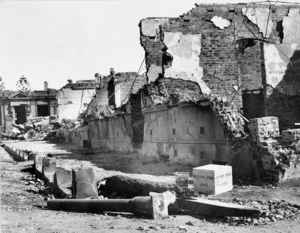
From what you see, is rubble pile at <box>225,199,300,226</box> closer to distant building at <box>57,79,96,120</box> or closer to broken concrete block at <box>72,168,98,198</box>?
broken concrete block at <box>72,168,98,198</box>

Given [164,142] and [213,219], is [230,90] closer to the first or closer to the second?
[164,142]

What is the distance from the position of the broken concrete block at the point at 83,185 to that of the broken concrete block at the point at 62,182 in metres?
0.61

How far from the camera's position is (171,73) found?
13.0 metres

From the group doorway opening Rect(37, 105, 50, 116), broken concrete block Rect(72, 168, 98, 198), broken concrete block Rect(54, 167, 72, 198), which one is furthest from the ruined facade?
doorway opening Rect(37, 105, 50, 116)

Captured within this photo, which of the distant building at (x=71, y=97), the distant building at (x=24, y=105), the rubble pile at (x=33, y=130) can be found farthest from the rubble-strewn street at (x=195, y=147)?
the distant building at (x=24, y=105)

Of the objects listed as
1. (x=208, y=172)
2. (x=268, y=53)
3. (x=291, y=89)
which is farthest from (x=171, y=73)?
(x=208, y=172)

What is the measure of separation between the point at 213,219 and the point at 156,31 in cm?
973

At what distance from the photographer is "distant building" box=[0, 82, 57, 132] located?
163ft

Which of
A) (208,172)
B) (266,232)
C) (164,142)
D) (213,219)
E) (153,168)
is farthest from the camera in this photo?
(164,142)

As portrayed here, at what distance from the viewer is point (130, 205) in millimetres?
5473

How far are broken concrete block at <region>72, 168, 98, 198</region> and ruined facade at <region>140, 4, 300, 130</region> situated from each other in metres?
7.04

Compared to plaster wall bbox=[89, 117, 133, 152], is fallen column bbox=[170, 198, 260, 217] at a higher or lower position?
lower

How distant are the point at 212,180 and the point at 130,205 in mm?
1895

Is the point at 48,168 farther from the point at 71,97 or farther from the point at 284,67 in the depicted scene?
the point at 71,97
